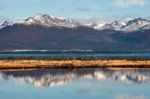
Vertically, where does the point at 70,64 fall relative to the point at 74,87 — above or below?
above

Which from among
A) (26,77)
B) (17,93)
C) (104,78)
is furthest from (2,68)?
(17,93)

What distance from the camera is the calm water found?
46.9m

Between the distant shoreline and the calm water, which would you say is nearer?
the calm water

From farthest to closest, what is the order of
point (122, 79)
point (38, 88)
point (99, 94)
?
point (122, 79) → point (38, 88) → point (99, 94)

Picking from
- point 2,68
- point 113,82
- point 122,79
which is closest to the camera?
point 113,82

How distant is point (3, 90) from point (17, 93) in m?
2.79

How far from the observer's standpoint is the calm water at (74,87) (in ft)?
154

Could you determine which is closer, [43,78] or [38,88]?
[38,88]

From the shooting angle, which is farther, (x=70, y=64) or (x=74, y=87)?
(x=70, y=64)

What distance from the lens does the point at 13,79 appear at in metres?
66.2

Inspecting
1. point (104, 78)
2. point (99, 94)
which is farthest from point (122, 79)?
point (99, 94)

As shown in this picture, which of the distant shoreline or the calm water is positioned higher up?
the distant shoreline

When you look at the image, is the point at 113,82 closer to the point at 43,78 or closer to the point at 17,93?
the point at 43,78

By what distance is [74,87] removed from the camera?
182 ft
